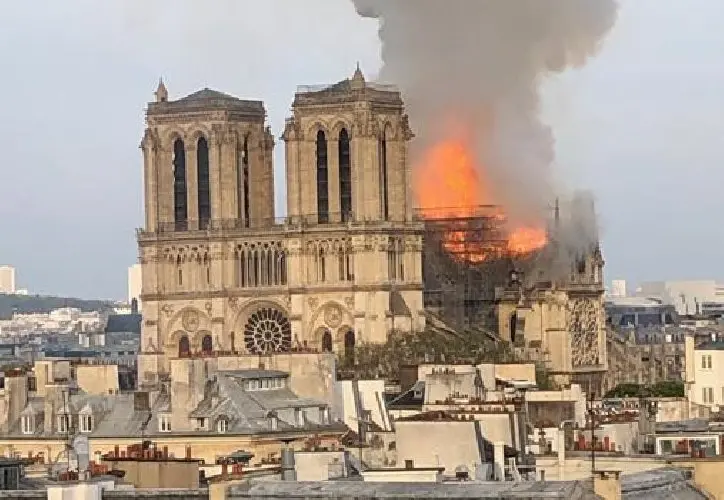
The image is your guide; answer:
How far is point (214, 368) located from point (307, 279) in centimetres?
5787

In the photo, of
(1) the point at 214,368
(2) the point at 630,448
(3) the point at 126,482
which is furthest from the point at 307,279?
(3) the point at 126,482

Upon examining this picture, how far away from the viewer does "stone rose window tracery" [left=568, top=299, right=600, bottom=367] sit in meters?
163

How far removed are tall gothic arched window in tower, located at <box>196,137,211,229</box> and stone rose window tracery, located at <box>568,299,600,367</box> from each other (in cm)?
1702

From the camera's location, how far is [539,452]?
218 feet

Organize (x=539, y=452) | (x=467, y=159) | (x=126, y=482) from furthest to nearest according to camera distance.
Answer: (x=467, y=159), (x=539, y=452), (x=126, y=482)

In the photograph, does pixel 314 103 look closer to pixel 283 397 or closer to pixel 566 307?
pixel 566 307

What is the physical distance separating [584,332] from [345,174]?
17.0 m

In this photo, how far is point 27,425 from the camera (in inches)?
4003

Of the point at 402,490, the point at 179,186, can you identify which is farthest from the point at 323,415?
the point at 179,186

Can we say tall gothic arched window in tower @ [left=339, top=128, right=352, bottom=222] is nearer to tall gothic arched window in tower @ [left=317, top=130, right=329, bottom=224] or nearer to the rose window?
tall gothic arched window in tower @ [left=317, top=130, right=329, bottom=224]

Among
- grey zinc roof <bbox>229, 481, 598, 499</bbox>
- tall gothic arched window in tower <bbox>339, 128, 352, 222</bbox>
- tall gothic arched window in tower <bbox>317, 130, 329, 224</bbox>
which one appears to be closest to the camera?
grey zinc roof <bbox>229, 481, 598, 499</bbox>

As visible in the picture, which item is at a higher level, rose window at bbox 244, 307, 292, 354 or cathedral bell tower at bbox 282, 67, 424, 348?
cathedral bell tower at bbox 282, 67, 424, 348

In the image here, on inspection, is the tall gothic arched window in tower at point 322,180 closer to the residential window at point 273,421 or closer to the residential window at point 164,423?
the residential window at point 164,423

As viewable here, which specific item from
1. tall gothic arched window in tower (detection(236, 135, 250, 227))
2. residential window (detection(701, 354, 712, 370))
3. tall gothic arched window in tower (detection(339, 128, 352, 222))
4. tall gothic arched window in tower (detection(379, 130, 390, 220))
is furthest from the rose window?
residential window (detection(701, 354, 712, 370))
